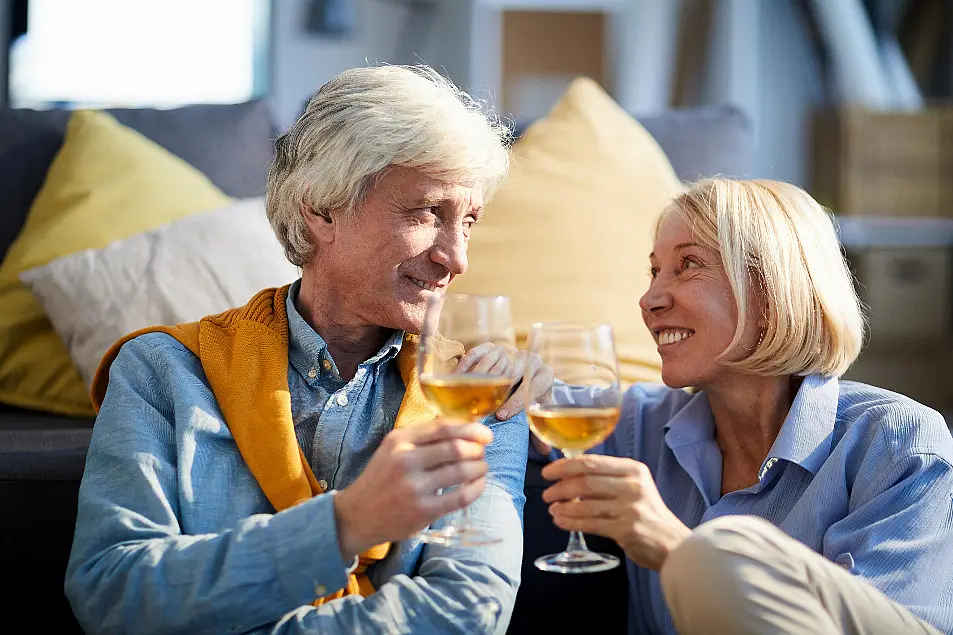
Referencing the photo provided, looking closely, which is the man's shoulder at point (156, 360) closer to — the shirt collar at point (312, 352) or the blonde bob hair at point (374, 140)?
the shirt collar at point (312, 352)

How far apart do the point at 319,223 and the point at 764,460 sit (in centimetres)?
72

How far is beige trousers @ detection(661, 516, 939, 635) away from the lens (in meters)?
1.05

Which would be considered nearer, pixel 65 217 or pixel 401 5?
pixel 65 217

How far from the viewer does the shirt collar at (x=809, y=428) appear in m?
1.42

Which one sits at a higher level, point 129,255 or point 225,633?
point 129,255

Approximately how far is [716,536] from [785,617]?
0.10m

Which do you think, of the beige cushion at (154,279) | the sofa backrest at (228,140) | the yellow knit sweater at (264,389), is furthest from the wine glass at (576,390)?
the sofa backrest at (228,140)

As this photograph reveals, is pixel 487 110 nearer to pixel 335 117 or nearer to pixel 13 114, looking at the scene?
pixel 335 117

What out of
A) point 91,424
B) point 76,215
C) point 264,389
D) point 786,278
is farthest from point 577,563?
point 76,215

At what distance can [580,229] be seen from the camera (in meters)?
2.13

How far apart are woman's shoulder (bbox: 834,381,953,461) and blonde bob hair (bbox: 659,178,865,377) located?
7cm

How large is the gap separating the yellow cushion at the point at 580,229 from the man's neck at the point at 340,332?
56cm

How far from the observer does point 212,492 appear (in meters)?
1.27

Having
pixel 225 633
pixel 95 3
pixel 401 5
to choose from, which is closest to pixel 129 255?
pixel 225 633
